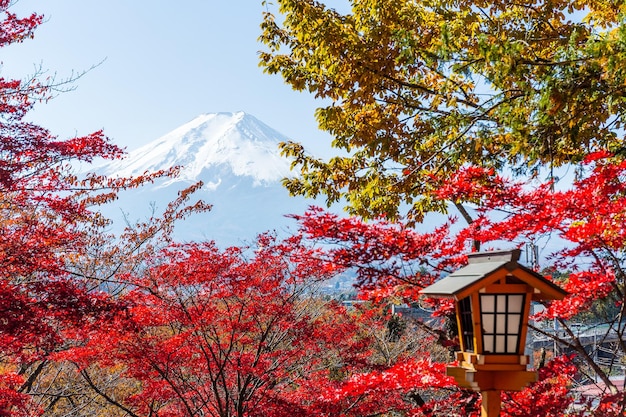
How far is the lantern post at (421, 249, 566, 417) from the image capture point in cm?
257

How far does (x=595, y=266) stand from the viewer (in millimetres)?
5023

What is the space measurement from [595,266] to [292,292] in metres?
4.12

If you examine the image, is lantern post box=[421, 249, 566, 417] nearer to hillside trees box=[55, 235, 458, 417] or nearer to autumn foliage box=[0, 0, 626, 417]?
autumn foliage box=[0, 0, 626, 417]

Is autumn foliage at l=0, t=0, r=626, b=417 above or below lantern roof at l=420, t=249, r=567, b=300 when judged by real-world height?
above

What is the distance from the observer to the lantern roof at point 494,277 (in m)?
2.55

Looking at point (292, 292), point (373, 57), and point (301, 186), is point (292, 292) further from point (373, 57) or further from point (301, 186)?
point (373, 57)

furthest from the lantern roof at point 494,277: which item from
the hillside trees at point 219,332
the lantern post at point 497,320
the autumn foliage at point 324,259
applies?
the hillside trees at point 219,332

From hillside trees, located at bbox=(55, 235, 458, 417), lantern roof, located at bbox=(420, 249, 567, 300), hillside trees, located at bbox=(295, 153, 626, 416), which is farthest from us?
hillside trees, located at bbox=(55, 235, 458, 417)

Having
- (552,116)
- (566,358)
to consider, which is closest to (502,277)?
(552,116)

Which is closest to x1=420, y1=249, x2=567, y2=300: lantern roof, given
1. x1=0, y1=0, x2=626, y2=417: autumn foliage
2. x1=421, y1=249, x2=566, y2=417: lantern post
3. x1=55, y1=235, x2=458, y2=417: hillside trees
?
x1=421, y1=249, x2=566, y2=417: lantern post

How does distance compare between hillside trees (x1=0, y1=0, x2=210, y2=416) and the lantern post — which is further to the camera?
hillside trees (x1=0, y1=0, x2=210, y2=416)

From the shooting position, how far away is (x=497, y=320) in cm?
264

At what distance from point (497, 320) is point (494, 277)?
0.78ft

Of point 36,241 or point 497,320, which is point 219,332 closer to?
point 36,241
